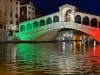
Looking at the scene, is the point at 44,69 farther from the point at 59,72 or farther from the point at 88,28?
the point at 88,28

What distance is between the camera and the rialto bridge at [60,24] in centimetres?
4309

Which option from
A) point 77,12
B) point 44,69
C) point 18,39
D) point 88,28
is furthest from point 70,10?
point 44,69

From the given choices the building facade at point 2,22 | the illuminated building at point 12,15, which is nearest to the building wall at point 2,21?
the building facade at point 2,22

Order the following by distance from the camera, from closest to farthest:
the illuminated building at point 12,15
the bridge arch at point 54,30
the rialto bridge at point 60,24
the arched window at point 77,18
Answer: the bridge arch at point 54,30, the rialto bridge at point 60,24, the arched window at point 77,18, the illuminated building at point 12,15

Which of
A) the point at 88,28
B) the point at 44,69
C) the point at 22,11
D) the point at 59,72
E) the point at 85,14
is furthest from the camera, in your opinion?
the point at 22,11

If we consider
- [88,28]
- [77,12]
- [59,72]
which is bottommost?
[59,72]

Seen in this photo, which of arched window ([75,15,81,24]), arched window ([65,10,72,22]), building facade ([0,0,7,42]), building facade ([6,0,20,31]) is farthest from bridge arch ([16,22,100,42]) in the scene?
building facade ([0,0,7,42])

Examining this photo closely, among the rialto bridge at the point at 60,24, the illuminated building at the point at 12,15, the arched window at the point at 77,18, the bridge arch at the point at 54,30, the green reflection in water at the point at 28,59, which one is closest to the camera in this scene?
the green reflection in water at the point at 28,59

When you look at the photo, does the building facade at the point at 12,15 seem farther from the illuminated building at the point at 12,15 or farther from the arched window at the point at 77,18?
the arched window at the point at 77,18

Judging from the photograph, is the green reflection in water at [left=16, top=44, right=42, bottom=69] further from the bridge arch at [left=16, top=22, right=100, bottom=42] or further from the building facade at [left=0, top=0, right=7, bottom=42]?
the bridge arch at [left=16, top=22, right=100, bottom=42]

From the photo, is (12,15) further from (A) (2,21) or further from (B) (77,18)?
(B) (77,18)

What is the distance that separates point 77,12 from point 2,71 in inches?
1487

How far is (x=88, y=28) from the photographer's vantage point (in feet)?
138

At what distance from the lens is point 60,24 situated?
43.5 meters
